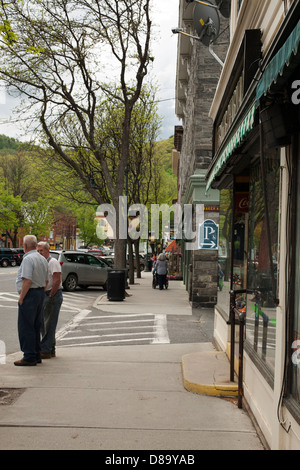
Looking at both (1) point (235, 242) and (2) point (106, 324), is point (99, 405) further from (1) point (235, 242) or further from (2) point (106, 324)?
(2) point (106, 324)

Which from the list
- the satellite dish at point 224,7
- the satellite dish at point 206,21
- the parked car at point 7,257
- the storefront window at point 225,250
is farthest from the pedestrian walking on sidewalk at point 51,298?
the parked car at point 7,257

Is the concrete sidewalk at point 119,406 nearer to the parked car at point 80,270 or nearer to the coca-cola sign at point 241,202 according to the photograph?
the coca-cola sign at point 241,202

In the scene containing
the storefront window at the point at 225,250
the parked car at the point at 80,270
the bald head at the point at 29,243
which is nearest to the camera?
the bald head at the point at 29,243

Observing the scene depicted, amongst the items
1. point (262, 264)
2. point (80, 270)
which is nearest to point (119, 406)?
point (262, 264)

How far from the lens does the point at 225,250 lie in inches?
352

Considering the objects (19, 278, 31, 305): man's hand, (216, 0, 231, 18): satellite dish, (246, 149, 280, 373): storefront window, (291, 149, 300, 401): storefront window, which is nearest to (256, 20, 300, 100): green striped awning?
(291, 149, 300, 401): storefront window

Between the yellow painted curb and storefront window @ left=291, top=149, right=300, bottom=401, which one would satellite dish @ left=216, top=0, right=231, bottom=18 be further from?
storefront window @ left=291, top=149, right=300, bottom=401

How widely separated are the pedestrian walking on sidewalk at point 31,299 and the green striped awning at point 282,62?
4596 millimetres

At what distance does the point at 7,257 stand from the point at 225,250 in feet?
148

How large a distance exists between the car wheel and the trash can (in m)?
4.11

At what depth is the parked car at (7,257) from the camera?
50844 mm
